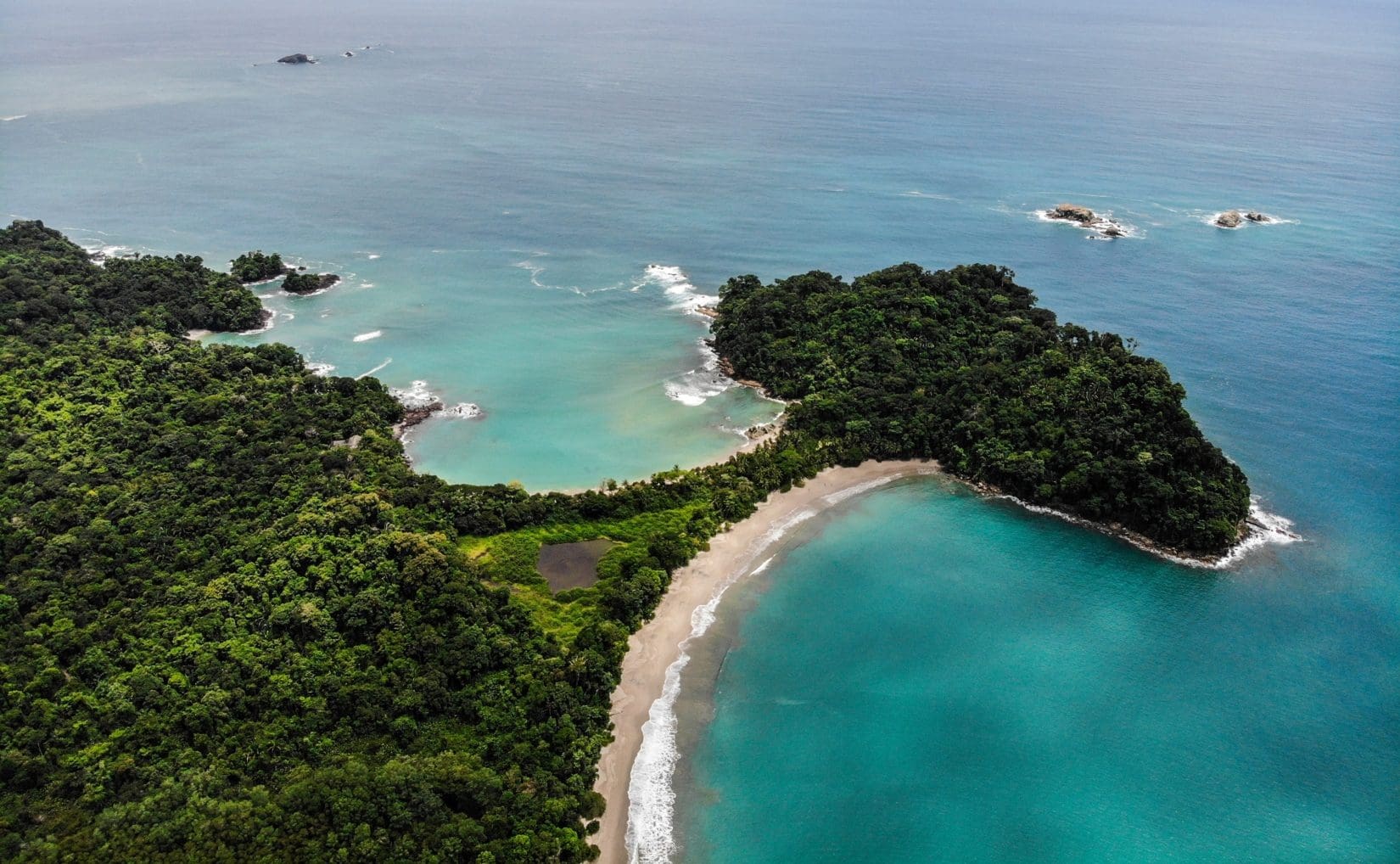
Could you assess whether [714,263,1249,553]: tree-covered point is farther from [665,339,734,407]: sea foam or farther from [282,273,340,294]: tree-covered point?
[282,273,340,294]: tree-covered point

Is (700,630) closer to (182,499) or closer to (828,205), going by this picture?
(182,499)

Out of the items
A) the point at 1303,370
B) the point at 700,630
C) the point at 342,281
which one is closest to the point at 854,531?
the point at 700,630

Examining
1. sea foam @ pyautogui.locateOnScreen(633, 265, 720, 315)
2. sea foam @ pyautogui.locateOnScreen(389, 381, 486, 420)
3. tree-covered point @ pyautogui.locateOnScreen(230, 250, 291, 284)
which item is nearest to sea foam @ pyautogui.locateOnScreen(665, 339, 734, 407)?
sea foam @ pyautogui.locateOnScreen(633, 265, 720, 315)

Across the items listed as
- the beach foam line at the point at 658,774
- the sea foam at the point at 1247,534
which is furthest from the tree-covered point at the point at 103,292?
the sea foam at the point at 1247,534

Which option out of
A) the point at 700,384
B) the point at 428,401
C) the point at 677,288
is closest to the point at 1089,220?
the point at 677,288

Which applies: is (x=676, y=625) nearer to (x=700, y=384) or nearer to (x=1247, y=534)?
(x=700, y=384)
